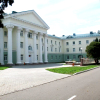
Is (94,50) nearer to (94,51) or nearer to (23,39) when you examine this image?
(94,51)

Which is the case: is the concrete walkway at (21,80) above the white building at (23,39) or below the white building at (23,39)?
below

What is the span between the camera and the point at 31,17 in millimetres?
37125

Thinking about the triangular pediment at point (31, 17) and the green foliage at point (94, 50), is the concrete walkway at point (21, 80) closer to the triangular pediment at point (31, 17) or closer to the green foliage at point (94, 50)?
the triangular pediment at point (31, 17)

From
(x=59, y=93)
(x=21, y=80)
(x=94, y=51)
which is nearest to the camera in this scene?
(x=59, y=93)

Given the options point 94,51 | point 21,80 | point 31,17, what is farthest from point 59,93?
point 31,17

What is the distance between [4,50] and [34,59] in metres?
8.44

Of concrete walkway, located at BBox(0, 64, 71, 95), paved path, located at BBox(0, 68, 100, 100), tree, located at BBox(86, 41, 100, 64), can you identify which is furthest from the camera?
tree, located at BBox(86, 41, 100, 64)

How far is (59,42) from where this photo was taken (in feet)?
198

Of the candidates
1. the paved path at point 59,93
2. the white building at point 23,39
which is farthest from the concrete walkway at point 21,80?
the white building at point 23,39

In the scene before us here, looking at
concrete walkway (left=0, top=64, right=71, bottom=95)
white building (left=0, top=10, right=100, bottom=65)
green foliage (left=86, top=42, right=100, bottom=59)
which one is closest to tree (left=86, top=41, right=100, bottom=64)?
green foliage (left=86, top=42, right=100, bottom=59)

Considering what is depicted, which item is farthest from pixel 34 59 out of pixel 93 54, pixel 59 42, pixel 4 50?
pixel 59 42

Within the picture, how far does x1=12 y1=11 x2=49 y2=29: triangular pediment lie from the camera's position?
33403 millimetres

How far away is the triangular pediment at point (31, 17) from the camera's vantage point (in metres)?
33.4

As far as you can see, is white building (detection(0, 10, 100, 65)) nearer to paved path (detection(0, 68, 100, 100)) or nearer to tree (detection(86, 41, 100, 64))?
tree (detection(86, 41, 100, 64))
